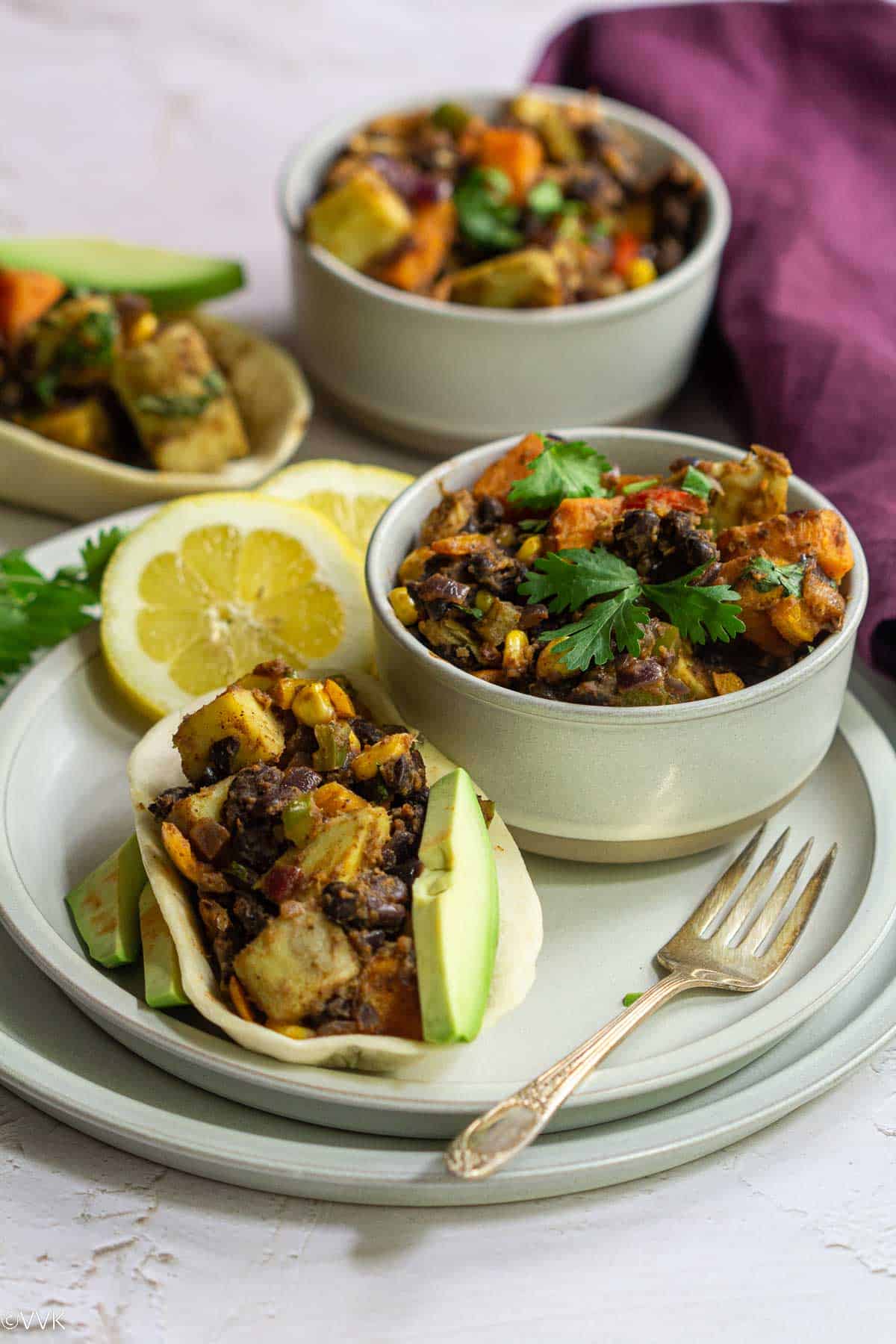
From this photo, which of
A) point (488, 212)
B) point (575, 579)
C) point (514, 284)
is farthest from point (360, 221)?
point (575, 579)

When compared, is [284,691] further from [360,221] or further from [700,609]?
[360,221]

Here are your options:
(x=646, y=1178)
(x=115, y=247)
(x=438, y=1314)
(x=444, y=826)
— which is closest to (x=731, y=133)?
(x=115, y=247)

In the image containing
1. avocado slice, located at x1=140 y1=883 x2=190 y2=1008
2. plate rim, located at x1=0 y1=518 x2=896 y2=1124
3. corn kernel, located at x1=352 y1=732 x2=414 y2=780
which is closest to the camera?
plate rim, located at x1=0 y1=518 x2=896 y2=1124

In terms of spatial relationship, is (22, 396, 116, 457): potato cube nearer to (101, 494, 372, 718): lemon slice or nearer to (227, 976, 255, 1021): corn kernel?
(101, 494, 372, 718): lemon slice

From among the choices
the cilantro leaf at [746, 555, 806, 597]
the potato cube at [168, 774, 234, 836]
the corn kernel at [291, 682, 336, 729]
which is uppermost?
the cilantro leaf at [746, 555, 806, 597]

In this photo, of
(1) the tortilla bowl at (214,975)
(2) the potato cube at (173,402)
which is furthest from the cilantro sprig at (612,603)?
(2) the potato cube at (173,402)

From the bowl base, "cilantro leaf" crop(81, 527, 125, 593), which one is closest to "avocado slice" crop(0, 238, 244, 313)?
"cilantro leaf" crop(81, 527, 125, 593)

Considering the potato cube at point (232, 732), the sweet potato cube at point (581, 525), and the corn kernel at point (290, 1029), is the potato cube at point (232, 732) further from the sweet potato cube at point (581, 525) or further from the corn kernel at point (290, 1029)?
the sweet potato cube at point (581, 525)
